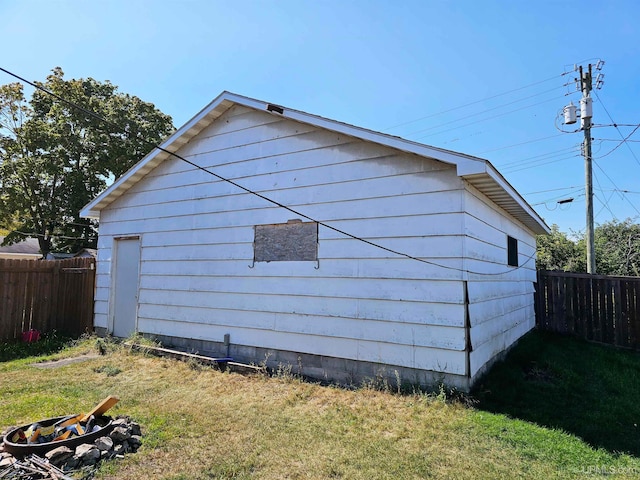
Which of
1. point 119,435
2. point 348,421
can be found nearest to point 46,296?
point 119,435

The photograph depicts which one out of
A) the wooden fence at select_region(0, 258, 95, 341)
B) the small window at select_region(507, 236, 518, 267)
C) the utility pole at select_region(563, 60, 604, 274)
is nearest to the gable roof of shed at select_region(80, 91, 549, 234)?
the small window at select_region(507, 236, 518, 267)

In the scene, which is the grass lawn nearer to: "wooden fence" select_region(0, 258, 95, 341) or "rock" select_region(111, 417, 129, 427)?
"rock" select_region(111, 417, 129, 427)

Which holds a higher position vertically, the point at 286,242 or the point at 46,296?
the point at 286,242

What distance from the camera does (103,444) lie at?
11.3 ft

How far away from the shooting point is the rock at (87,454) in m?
3.25

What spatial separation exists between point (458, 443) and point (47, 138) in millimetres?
24391

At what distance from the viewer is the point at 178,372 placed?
6430 mm

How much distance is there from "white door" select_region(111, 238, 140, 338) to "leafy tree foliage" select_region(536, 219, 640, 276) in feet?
66.9

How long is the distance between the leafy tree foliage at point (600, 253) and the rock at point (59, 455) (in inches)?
890

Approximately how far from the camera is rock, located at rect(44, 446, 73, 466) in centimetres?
316

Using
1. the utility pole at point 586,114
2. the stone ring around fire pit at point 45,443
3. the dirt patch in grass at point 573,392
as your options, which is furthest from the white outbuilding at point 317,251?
the utility pole at point 586,114

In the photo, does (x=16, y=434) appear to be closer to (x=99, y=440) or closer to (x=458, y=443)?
(x=99, y=440)

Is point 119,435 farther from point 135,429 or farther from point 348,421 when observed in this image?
point 348,421

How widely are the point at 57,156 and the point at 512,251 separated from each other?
2291 cm
